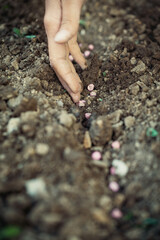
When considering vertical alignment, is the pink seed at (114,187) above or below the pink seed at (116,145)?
below

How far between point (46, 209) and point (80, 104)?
0.97m

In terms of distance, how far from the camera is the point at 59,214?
110 cm

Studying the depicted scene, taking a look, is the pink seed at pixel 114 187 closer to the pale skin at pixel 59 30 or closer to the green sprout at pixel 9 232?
the green sprout at pixel 9 232

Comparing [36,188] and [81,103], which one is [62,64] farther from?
[36,188]

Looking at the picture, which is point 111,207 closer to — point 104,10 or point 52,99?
point 52,99

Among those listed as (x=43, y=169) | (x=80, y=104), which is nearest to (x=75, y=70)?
(x=80, y=104)

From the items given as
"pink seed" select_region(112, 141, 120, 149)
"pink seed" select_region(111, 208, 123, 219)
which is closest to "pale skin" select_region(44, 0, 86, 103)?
→ "pink seed" select_region(112, 141, 120, 149)

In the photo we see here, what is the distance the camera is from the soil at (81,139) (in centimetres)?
113

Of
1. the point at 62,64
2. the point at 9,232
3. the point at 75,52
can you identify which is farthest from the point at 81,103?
the point at 9,232

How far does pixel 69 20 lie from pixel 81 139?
85cm

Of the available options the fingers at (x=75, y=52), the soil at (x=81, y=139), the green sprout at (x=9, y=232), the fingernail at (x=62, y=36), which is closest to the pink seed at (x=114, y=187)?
the soil at (x=81, y=139)

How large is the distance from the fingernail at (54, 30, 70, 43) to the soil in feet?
1.32

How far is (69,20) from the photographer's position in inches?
65.2

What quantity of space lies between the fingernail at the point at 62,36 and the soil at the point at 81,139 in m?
0.40
